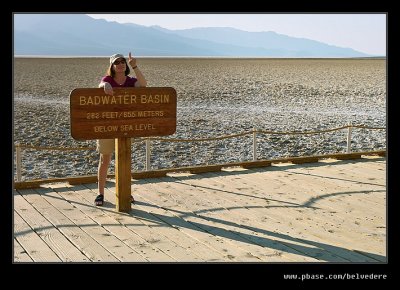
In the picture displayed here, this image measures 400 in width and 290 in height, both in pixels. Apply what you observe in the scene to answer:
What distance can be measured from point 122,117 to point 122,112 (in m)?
0.05

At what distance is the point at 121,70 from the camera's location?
21.9 ft

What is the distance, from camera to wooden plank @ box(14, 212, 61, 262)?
5254 mm

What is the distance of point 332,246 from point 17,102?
74.2 ft

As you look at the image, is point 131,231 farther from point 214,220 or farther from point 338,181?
point 338,181

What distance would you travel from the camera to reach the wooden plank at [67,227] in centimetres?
535

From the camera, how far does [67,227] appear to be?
614cm

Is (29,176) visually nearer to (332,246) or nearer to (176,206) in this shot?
(176,206)

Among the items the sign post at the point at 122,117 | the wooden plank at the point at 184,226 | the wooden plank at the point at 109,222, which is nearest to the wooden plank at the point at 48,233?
the wooden plank at the point at 109,222

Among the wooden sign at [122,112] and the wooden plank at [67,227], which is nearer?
the wooden plank at [67,227]

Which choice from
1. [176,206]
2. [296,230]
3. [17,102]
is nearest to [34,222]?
[176,206]

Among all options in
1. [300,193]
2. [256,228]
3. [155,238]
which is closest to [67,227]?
[155,238]

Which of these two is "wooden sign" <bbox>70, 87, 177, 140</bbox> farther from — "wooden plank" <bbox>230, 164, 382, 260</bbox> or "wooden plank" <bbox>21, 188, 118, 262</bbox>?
"wooden plank" <bbox>230, 164, 382, 260</bbox>

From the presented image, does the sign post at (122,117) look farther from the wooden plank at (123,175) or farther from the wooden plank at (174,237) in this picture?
the wooden plank at (174,237)
